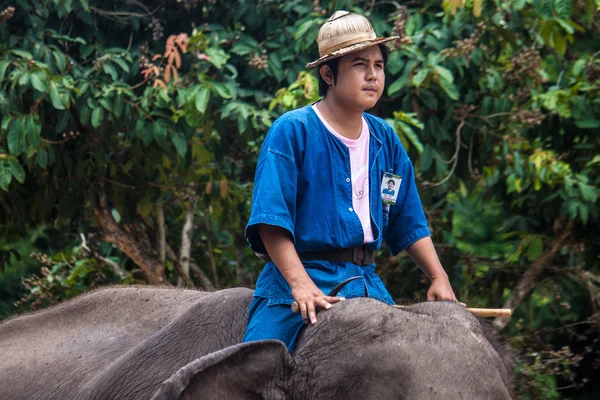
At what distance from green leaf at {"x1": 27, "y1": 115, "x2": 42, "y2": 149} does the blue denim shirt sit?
2.76 m

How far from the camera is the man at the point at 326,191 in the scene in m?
2.39

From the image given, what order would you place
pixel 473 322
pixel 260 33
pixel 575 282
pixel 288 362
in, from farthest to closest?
pixel 575 282, pixel 260 33, pixel 473 322, pixel 288 362

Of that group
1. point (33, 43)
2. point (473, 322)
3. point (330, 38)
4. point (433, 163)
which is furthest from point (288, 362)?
point (33, 43)

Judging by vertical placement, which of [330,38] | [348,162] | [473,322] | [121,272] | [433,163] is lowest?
[121,272]

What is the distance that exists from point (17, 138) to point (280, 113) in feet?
4.63

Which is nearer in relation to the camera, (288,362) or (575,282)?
(288,362)

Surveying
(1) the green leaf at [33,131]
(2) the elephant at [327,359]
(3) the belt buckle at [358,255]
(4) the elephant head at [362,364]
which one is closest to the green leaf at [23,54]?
(1) the green leaf at [33,131]

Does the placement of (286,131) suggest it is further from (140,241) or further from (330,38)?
(140,241)

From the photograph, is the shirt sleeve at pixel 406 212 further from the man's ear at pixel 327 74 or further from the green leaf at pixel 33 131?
the green leaf at pixel 33 131

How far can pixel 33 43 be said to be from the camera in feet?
17.5

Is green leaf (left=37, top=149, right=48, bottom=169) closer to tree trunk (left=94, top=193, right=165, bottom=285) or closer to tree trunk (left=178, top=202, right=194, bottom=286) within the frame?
tree trunk (left=94, top=193, right=165, bottom=285)

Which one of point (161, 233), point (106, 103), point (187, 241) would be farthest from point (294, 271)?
point (187, 241)

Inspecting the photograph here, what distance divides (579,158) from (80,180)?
300 centimetres

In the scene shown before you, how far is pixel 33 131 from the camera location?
16.3 ft
